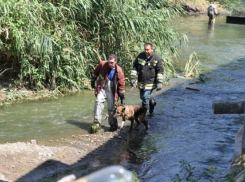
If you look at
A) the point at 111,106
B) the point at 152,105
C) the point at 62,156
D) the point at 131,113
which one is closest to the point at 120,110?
the point at 131,113

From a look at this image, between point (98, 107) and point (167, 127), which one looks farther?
point (167, 127)

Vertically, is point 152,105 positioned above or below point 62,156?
above

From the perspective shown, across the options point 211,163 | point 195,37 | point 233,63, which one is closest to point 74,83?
point 211,163

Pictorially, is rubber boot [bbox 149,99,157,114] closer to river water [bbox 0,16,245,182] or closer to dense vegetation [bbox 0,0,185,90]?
river water [bbox 0,16,245,182]

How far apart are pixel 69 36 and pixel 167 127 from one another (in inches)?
148

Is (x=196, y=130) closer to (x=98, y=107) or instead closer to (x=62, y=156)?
(x=98, y=107)

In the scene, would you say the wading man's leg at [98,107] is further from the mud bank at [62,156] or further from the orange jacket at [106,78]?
the mud bank at [62,156]

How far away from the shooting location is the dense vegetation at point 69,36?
10.4 metres

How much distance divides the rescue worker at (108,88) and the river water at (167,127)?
0.47m

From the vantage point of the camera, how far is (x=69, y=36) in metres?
11.3

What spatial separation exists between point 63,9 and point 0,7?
1.90 m

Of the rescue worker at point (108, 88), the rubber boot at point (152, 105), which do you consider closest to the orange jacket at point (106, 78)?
the rescue worker at point (108, 88)

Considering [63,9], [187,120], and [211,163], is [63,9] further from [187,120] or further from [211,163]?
[211,163]

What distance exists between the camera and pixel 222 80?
556 inches
